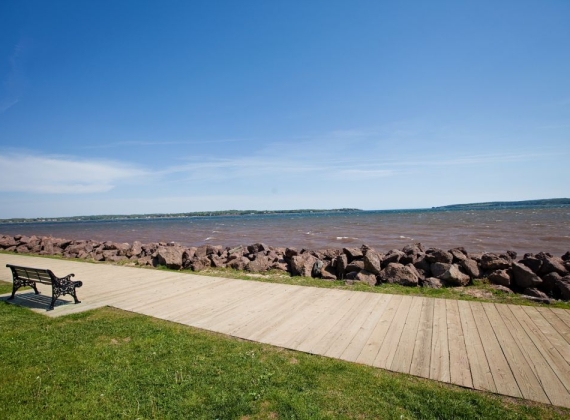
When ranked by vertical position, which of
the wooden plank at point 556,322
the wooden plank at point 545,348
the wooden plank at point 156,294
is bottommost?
the wooden plank at point 156,294

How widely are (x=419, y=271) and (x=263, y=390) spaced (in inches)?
298

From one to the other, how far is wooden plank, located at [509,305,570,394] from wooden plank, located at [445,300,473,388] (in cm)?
100

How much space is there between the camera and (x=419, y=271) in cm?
967

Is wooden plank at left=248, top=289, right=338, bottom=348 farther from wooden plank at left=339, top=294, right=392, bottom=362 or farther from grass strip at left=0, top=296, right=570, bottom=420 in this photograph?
wooden plank at left=339, top=294, right=392, bottom=362

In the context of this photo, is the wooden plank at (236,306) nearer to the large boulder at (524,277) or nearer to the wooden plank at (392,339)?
the wooden plank at (392,339)

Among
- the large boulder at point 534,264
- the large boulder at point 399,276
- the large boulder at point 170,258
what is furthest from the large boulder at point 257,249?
the large boulder at point 534,264

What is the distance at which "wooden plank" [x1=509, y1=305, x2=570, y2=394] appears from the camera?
3.83 m

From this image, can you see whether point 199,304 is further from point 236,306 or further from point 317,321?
point 317,321

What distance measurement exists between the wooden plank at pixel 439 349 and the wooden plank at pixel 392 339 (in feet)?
1.72

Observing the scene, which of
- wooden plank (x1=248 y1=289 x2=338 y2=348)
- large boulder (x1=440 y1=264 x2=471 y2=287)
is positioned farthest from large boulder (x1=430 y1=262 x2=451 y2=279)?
wooden plank (x1=248 y1=289 x2=338 y2=348)

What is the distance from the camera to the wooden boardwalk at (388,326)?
3963 mm

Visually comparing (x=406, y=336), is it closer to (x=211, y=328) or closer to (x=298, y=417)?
(x=298, y=417)

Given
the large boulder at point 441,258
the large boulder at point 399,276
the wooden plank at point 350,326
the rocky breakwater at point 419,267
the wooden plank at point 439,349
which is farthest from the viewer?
the large boulder at point 441,258

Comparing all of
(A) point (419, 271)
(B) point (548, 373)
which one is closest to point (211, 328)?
(B) point (548, 373)
